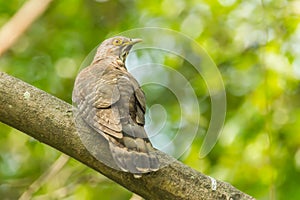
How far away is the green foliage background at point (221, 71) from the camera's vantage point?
5996 mm

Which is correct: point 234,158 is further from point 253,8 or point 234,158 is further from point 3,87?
point 3,87

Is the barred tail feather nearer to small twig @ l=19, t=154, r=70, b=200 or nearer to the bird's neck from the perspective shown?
the bird's neck

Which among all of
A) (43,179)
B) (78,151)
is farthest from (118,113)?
(43,179)

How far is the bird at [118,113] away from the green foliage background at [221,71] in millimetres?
1746

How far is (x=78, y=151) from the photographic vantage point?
11.1 feet

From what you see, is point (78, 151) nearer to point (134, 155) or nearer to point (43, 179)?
point (134, 155)

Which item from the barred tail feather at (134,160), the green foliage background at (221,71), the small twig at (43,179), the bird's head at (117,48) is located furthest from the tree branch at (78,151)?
the green foliage background at (221,71)

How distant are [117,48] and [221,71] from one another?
7.32 ft

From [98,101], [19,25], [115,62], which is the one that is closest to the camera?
[98,101]

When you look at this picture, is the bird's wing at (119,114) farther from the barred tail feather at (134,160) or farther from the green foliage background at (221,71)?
the green foliage background at (221,71)

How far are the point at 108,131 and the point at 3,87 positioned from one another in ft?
1.66

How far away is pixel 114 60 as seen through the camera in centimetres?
463

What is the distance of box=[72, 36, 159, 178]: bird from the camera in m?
3.30

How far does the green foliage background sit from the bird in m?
1.75
